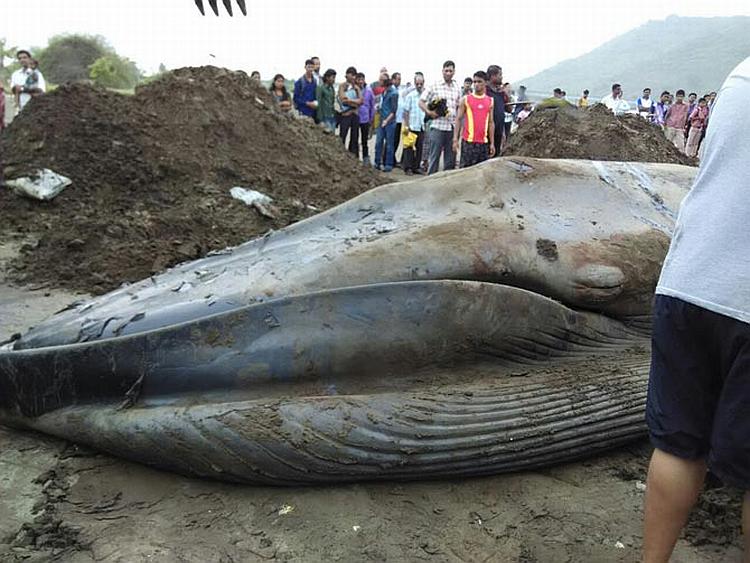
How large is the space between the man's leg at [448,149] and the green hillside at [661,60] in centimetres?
4705

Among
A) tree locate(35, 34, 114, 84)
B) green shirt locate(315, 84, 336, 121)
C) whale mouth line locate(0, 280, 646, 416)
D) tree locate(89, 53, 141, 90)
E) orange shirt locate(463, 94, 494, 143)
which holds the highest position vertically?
tree locate(35, 34, 114, 84)

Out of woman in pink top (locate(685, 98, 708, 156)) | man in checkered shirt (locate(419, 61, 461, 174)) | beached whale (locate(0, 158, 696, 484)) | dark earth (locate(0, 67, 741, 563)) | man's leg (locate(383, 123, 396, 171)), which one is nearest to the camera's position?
dark earth (locate(0, 67, 741, 563))

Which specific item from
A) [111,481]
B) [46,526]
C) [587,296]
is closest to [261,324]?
[111,481]

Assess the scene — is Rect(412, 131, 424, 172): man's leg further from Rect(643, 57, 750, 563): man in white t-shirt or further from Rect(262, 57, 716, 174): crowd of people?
Rect(643, 57, 750, 563): man in white t-shirt

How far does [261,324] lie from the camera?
9.75ft

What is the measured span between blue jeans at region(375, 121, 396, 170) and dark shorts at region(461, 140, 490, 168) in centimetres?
342

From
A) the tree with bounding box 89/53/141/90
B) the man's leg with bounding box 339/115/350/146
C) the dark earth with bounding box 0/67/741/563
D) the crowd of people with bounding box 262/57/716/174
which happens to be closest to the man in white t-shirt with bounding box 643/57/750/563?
the dark earth with bounding box 0/67/741/563

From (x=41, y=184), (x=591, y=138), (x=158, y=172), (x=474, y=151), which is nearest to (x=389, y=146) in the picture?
(x=474, y=151)

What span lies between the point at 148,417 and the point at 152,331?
0.35 m

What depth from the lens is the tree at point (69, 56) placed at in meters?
40.9

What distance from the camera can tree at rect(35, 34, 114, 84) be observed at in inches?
1612

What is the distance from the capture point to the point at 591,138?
27.1 ft

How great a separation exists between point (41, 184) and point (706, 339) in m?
7.46

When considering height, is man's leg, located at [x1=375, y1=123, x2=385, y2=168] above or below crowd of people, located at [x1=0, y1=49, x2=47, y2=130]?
below
